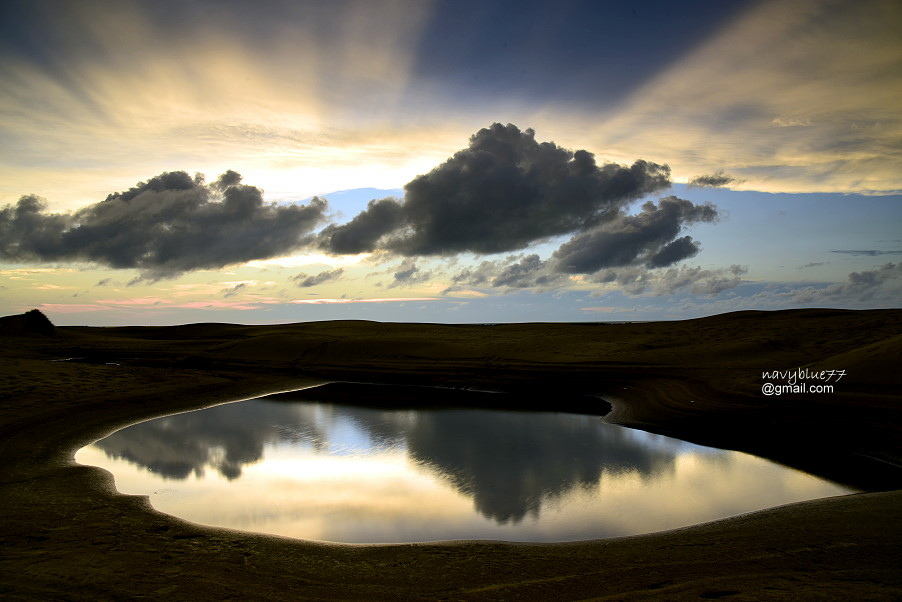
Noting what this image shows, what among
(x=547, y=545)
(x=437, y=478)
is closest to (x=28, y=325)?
(x=437, y=478)

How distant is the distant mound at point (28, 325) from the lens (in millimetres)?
53969

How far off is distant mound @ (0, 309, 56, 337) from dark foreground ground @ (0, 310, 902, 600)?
110 feet

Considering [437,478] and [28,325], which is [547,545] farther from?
[28,325]

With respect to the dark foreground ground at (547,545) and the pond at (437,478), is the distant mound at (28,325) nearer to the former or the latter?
the dark foreground ground at (547,545)

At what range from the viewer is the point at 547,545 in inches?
355

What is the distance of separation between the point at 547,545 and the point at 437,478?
215 inches

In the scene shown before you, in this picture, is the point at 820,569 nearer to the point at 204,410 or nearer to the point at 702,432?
the point at 702,432

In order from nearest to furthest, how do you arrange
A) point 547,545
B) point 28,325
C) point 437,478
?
point 547,545 → point 437,478 → point 28,325

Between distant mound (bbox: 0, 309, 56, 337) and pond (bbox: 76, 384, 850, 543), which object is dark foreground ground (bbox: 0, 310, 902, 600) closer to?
pond (bbox: 76, 384, 850, 543)

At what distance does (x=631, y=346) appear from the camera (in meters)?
33.7

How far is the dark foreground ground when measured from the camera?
6941 millimetres

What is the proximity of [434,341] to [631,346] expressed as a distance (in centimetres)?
1404

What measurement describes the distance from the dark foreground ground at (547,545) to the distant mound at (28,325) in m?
33.4

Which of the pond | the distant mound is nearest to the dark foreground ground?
the pond
